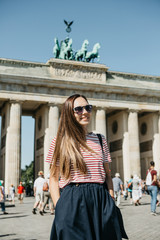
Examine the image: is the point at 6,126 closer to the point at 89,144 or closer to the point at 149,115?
the point at 149,115

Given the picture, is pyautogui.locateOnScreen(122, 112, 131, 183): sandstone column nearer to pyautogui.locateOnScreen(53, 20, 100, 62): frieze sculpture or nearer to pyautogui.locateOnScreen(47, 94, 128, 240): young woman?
pyautogui.locateOnScreen(53, 20, 100, 62): frieze sculpture

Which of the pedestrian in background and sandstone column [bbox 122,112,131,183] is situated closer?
the pedestrian in background

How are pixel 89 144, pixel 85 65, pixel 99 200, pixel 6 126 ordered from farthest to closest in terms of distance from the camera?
pixel 85 65 < pixel 6 126 < pixel 89 144 < pixel 99 200

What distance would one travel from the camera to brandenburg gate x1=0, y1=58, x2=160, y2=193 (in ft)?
115

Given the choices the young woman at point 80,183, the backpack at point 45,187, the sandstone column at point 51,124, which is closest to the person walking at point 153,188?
the backpack at point 45,187

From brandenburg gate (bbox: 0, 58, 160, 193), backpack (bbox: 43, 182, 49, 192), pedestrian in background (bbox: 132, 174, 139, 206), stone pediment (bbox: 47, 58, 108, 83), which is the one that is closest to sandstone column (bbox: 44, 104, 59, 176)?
brandenburg gate (bbox: 0, 58, 160, 193)

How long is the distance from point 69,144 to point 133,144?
36943 millimetres

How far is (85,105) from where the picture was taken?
354cm

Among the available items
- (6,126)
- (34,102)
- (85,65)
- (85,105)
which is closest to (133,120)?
(85,65)

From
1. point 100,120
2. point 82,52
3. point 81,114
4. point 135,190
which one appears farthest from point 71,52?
point 81,114

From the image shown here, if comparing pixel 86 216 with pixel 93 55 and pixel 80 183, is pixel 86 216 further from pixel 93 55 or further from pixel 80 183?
pixel 93 55

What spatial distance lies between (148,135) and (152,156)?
2888 millimetres

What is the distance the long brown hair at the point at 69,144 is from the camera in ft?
10.6

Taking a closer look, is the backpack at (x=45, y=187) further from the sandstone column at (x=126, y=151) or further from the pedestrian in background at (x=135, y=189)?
the sandstone column at (x=126, y=151)
